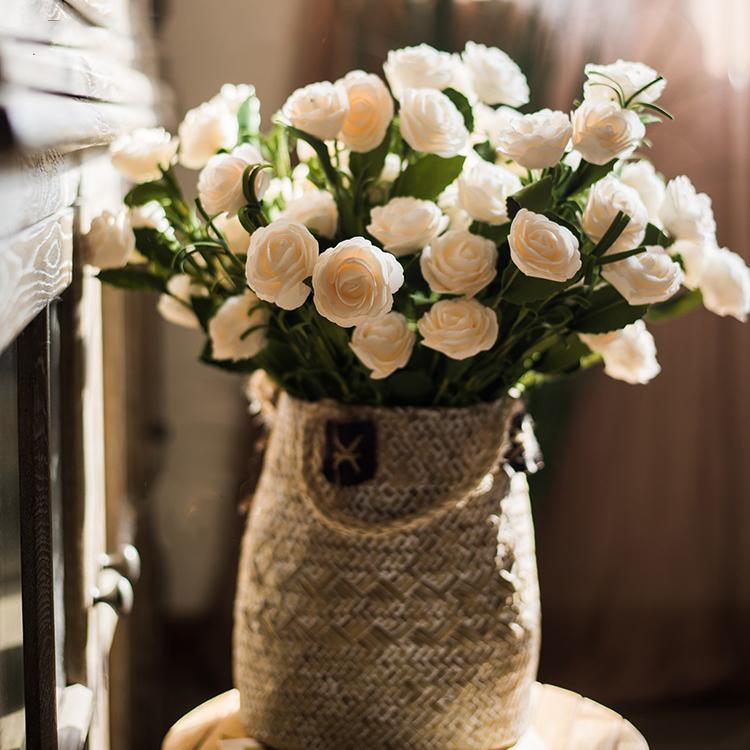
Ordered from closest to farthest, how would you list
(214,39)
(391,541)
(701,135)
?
(391,541) → (214,39) → (701,135)

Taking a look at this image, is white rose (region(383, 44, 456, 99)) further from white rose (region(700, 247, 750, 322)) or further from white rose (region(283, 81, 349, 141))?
white rose (region(700, 247, 750, 322))

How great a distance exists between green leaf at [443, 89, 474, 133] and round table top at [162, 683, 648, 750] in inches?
21.7

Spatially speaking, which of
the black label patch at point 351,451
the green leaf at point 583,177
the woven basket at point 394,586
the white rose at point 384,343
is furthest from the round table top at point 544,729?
the green leaf at point 583,177

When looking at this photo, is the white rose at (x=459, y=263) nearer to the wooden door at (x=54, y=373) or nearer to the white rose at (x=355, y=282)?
the white rose at (x=355, y=282)

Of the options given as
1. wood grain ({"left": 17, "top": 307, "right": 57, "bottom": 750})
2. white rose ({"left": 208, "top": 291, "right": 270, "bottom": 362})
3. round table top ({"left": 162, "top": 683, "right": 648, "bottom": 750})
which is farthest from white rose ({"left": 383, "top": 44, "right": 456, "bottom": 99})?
round table top ({"left": 162, "top": 683, "right": 648, "bottom": 750})

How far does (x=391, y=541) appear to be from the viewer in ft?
2.97

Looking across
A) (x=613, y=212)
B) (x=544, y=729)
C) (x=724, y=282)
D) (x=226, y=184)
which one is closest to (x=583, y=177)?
(x=613, y=212)

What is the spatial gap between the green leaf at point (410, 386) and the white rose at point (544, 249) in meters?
0.16

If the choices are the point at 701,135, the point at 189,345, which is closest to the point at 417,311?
the point at 189,345

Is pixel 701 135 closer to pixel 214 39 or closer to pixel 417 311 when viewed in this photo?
pixel 214 39

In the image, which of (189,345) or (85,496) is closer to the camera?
(85,496)

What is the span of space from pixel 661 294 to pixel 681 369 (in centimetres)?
91

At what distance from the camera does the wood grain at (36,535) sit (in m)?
0.69

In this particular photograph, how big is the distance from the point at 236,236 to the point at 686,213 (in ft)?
1.20
